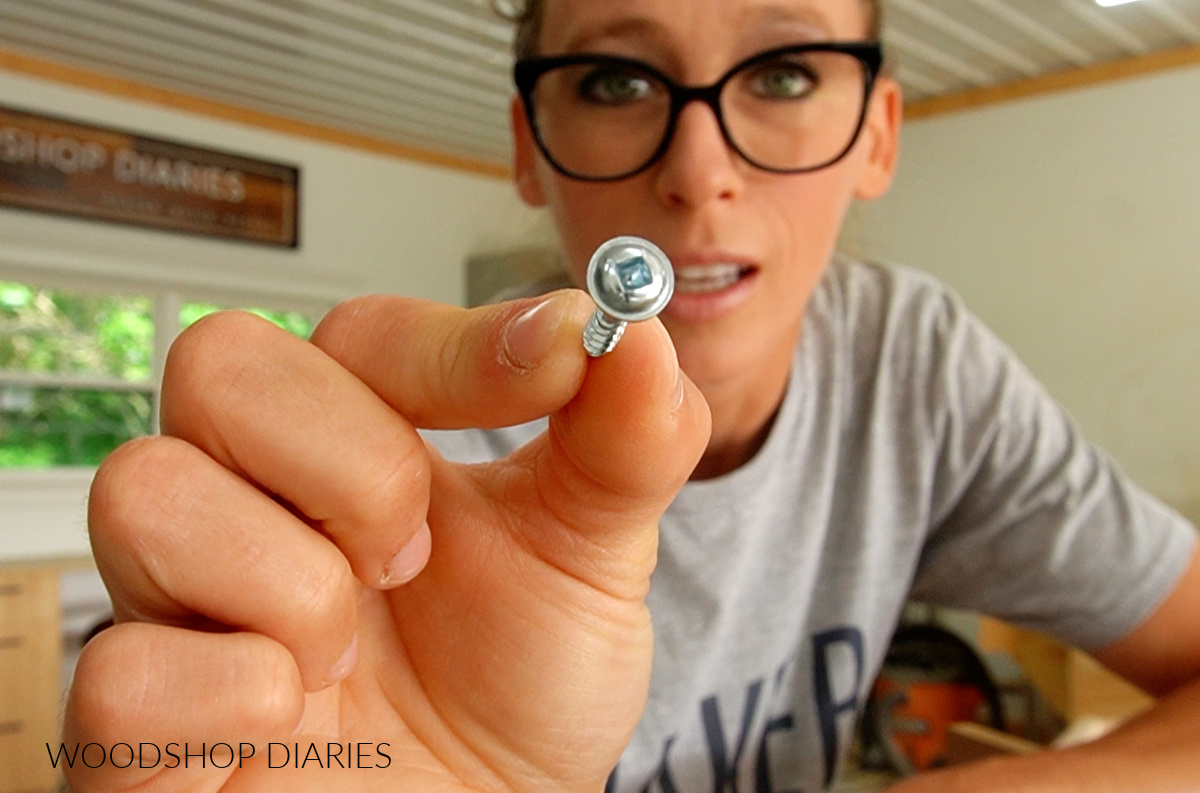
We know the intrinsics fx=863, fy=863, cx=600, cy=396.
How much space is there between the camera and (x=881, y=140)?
0.98 meters

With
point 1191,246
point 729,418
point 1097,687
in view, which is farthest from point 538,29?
point 1191,246

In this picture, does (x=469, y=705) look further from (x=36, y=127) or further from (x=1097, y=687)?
(x=36, y=127)

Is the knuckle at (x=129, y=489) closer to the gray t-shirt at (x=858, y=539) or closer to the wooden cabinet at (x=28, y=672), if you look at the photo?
the gray t-shirt at (x=858, y=539)

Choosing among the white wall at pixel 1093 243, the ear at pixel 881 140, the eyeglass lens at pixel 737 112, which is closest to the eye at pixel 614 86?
the eyeglass lens at pixel 737 112

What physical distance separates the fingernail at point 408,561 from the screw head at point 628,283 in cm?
19

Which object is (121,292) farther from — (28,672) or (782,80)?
(782,80)

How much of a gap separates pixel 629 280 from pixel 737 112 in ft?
1.72

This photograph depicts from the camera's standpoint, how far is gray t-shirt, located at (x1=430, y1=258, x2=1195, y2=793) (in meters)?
0.86

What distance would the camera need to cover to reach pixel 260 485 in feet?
1.29

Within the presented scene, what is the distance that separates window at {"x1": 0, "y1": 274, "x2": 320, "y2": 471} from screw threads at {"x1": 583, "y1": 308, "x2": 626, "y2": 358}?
3.44 metres

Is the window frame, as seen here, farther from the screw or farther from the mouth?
the screw

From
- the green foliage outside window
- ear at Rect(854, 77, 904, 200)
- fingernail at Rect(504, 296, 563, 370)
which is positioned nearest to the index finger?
fingernail at Rect(504, 296, 563, 370)

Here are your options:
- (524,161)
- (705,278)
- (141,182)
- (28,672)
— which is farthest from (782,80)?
(141,182)

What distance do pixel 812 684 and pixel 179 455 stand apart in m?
0.73
